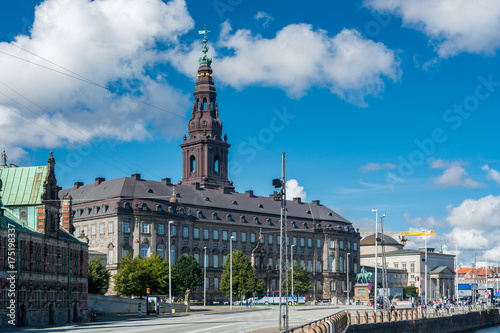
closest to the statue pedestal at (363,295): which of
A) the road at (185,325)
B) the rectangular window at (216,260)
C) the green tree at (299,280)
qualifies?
the green tree at (299,280)

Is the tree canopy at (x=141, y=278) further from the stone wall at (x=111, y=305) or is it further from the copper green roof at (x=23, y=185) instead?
the copper green roof at (x=23, y=185)

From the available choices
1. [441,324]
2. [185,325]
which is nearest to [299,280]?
[441,324]

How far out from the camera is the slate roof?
149875mm

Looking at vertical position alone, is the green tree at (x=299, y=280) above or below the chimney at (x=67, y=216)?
below

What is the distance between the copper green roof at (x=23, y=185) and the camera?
75625 mm

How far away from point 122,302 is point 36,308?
24.9 meters

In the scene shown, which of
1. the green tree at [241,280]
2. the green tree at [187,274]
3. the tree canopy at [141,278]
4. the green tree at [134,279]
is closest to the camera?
the green tree at [134,279]

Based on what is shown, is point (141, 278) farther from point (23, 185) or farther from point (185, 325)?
point (185, 325)

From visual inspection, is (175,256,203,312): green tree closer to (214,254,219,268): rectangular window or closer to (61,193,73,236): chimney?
(214,254,219,268): rectangular window

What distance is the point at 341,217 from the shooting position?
19662cm

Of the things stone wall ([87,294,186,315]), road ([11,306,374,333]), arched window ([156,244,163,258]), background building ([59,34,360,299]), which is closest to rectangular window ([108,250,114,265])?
background building ([59,34,360,299])

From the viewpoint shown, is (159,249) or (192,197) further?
(192,197)

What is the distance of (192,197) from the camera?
529 ft

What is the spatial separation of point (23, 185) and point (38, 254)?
30.4 ft
